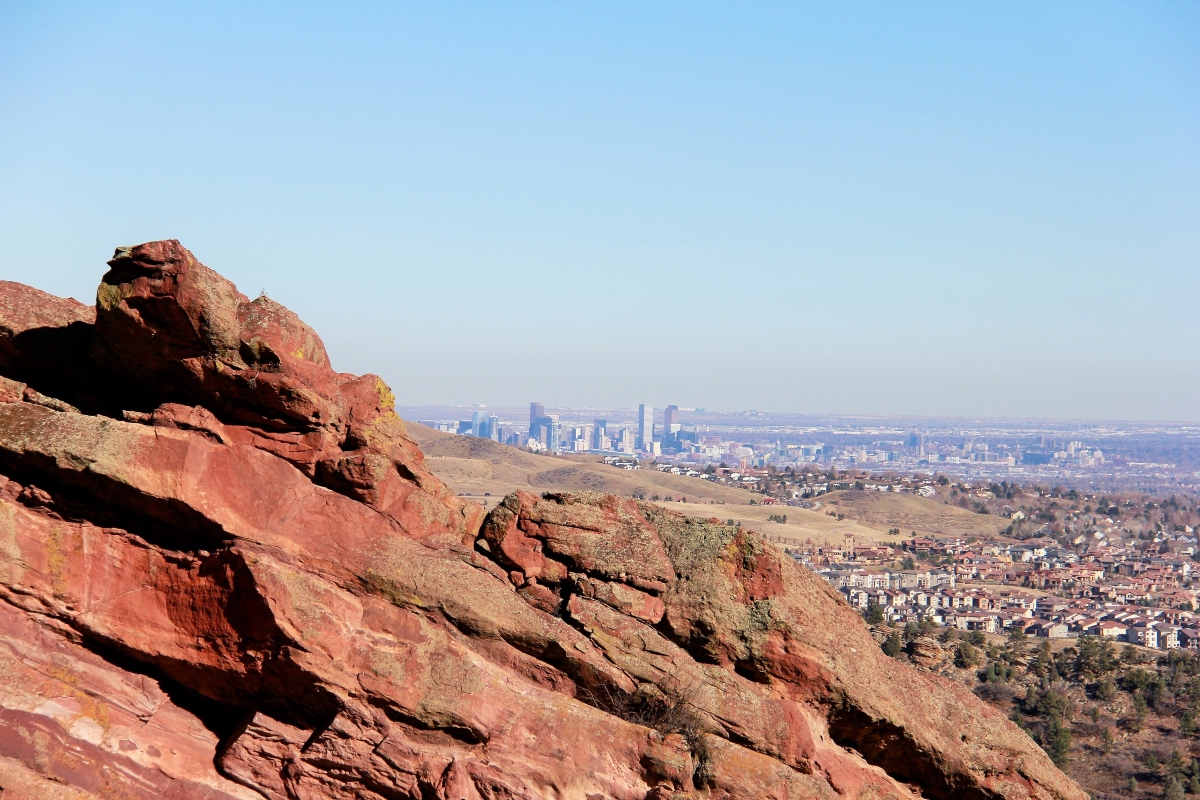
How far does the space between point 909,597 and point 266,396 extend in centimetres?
9634

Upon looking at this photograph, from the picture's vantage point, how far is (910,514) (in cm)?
18312

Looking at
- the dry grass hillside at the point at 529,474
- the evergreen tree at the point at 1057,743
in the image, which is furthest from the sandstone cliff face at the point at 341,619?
the dry grass hillside at the point at 529,474

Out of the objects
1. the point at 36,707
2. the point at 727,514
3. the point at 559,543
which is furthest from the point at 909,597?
the point at 36,707

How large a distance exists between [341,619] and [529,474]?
15756 cm

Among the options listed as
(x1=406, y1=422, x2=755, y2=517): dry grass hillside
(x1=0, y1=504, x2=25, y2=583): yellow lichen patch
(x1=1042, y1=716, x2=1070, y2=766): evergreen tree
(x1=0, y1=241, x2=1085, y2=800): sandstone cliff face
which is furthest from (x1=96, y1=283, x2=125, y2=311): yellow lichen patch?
(x1=406, y1=422, x2=755, y2=517): dry grass hillside

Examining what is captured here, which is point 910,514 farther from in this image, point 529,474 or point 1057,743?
point 1057,743

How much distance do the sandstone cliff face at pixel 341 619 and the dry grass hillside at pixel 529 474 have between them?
399ft

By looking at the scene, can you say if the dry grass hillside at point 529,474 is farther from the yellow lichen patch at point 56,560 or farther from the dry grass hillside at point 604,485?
the yellow lichen patch at point 56,560

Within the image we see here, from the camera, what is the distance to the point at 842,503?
186000mm

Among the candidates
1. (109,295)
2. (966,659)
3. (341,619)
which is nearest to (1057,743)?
(966,659)

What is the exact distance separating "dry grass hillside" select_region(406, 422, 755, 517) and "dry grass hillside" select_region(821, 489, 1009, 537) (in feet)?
56.0

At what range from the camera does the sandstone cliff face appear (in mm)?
16062

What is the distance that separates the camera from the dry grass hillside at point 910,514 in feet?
568

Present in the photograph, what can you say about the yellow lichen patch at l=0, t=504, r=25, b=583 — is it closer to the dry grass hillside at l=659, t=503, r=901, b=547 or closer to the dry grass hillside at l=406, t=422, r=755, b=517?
the dry grass hillside at l=659, t=503, r=901, b=547
